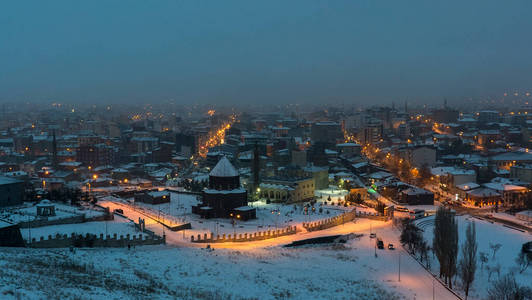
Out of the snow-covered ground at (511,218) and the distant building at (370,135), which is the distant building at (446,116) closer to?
the distant building at (370,135)

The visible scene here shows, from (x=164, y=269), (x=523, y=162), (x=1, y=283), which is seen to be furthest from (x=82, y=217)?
(x=523, y=162)

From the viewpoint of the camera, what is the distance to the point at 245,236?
3262 cm

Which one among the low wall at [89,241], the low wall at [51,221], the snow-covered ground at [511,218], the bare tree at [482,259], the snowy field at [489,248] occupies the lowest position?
the snow-covered ground at [511,218]

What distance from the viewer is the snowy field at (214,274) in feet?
55.9

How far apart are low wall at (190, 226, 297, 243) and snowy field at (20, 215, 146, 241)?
4.01m

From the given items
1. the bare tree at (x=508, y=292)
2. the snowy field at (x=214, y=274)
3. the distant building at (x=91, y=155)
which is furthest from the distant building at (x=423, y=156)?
the bare tree at (x=508, y=292)

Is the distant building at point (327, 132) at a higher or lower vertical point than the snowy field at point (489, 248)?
higher

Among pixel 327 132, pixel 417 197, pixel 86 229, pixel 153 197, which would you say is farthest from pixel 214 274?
pixel 327 132

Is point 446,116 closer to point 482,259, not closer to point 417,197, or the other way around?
point 417,197

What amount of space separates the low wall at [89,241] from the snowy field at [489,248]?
1663 cm

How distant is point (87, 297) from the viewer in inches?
612

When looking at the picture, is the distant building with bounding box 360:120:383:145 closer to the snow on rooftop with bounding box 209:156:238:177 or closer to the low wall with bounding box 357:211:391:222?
the low wall with bounding box 357:211:391:222

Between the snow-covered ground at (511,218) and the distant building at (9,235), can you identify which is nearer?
the distant building at (9,235)

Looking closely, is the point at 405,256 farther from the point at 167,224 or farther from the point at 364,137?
the point at 364,137
